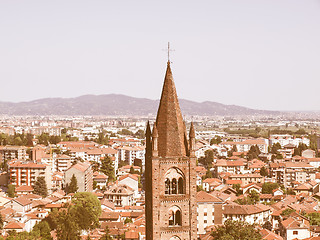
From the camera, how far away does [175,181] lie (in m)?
25.2

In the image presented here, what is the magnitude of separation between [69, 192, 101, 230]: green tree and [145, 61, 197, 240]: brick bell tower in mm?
30005

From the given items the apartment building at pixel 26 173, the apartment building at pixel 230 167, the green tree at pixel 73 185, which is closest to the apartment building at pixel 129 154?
the apartment building at pixel 230 167

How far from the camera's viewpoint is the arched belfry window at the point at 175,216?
25.1 m

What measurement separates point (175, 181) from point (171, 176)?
35 centimetres

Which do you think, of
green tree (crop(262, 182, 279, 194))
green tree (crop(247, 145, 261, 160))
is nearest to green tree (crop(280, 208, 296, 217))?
green tree (crop(262, 182, 279, 194))

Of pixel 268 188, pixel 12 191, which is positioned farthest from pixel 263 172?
pixel 12 191

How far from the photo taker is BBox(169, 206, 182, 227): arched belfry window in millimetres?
25070

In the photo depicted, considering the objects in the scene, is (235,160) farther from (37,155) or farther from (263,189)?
(37,155)

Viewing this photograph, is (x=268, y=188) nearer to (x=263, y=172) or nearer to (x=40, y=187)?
(x=263, y=172)

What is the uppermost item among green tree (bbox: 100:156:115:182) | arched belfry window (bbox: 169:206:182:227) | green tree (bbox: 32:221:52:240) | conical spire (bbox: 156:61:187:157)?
conical spire (bbox: 156:61:187:157)

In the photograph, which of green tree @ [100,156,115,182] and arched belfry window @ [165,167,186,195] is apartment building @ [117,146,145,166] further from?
arched belfry window @ [165,167,186,195]

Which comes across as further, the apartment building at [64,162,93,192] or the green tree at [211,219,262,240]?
the apartment building at [64,162,93,192]

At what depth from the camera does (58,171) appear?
88.1 meters

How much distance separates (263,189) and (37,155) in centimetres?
4006
